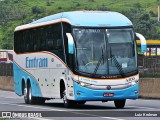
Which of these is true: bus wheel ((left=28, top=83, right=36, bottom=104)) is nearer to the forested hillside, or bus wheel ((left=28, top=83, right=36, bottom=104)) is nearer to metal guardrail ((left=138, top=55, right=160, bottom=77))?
metal guardrail ((left=138, top=55, right=160, bottom=77))

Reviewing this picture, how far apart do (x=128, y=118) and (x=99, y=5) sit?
155592 millimetres

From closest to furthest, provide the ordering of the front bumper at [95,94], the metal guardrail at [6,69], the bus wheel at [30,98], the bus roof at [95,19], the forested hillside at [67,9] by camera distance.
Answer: the front bumper at [95,94] < the bus roof at [95,19] < the bus wheel at [30,98] < the metal guardrail at [6,69] < the forested hillside at [67,9]

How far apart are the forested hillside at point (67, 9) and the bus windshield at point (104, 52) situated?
80.8 meters

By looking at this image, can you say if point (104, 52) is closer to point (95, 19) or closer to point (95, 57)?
point (95, 57)

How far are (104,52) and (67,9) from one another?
13957 centimetres

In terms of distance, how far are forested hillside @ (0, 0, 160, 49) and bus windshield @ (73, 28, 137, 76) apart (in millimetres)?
80835

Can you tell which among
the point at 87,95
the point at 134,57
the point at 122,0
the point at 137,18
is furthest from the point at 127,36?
the point at 122,0

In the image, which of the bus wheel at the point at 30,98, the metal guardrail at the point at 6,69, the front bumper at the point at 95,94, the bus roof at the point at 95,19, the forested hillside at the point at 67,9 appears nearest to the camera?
the front bumper at the point at 95,94

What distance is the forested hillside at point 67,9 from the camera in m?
118

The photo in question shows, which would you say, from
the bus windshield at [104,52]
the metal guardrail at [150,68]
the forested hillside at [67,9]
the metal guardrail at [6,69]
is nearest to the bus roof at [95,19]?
the bus windshield at [104,52]

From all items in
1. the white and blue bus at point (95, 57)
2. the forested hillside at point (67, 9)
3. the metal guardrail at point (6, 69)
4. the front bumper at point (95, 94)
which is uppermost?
the white and blue bus at point (95, 57)

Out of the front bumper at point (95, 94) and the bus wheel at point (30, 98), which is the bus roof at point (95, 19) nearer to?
the front bumper at point (95, 94)

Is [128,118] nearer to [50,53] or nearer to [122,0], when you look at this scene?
[50,53]

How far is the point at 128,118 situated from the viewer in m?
21.7
